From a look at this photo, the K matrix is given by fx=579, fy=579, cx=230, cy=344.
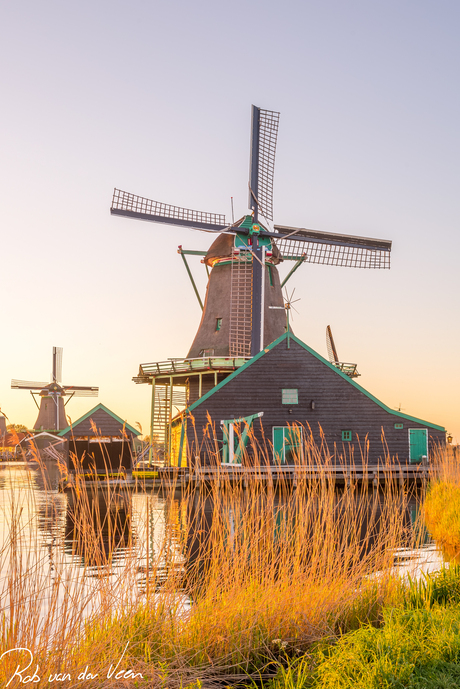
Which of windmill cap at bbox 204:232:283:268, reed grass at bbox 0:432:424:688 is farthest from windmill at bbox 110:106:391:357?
reed grass at bbox 0:432:424:688

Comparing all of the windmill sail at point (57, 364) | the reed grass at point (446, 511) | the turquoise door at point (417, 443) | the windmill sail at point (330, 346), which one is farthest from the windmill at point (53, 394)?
the reed grass at point (446, 511)

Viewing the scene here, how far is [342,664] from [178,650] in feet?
3.38

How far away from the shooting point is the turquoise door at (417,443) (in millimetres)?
22484

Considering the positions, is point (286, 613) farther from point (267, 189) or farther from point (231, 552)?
point (267, 189)

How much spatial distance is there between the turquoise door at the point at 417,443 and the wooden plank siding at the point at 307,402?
0.17 meters

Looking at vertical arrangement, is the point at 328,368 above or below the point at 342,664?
→ above

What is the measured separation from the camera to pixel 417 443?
22562 millimetres

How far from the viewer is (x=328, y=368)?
2272 cm

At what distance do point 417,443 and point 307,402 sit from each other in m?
4.63

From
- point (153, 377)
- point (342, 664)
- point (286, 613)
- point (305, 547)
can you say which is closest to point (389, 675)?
point (342, 664)

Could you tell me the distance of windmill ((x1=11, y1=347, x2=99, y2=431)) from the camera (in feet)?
174
